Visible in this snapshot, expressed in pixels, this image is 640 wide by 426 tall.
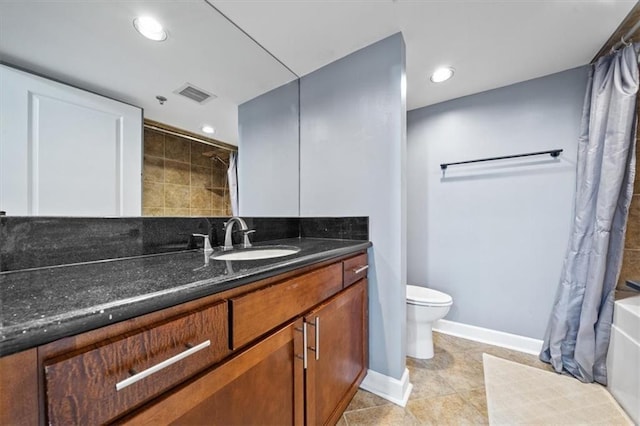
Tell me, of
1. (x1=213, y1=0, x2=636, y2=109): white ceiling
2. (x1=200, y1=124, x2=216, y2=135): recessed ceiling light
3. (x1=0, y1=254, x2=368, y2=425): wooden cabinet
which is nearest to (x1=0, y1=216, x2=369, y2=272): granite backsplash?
(x1=200, y1=124, x2=216, y2=135): recessed ceiling light

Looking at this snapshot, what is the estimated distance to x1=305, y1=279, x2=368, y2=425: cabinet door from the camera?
928 millimetres

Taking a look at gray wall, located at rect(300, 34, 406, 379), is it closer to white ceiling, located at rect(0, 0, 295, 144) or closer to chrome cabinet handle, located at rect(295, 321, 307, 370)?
white ceiling, located at rect(0, 0, 295, 144)

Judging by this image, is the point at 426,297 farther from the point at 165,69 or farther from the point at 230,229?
the point at 165,69

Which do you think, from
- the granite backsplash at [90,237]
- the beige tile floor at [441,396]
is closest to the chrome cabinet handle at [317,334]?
the beige tile floor at [441,396]

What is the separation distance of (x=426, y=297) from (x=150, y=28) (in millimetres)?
2227

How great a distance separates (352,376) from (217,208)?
3.74 feet

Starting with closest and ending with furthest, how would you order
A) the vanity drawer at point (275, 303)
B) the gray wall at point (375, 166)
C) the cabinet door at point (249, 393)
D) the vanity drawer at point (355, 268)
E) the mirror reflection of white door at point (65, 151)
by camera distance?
1. the cabinet door at point (249, 393)
2. the vanity drawer at point (275, 303)
3. the mirror reflection of white door at point (65, 151)
4. the vanity drawer at point (355, 268)
5. the gray wall at point (375, 166)

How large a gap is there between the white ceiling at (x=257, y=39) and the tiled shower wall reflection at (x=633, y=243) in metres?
0.92

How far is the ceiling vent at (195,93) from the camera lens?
47.3 inches

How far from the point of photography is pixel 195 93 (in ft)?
4.12

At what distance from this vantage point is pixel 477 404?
131 cm

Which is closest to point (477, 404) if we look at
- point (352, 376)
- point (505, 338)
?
point (352, 376)

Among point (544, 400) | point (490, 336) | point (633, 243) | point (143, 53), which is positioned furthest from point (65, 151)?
point (633, 243)

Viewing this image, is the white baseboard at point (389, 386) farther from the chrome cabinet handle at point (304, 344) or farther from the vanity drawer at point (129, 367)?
the vanity drawer at point (129, 367)
